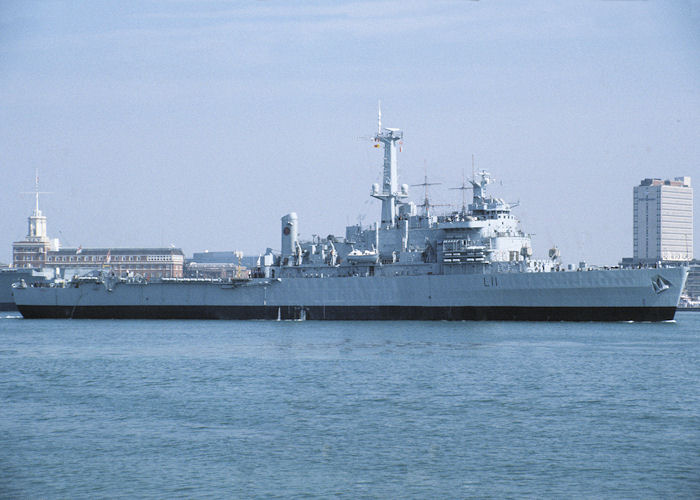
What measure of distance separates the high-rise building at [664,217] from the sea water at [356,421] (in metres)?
139

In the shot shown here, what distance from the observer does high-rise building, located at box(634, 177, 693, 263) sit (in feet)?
557

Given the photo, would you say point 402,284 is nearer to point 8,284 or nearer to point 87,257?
point 8,284

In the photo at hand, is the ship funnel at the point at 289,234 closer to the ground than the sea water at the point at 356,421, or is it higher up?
higher up

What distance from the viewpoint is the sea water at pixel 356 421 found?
16.2 metres

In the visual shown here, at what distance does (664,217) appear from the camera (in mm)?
169000

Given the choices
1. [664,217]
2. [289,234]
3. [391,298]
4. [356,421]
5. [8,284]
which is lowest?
[356,421]

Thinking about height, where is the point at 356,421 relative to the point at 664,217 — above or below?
below

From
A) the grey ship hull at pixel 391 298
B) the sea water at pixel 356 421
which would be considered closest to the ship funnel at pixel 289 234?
the grey ship hull at pixel 391 298

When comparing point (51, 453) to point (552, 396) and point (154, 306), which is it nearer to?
point (552, 396)

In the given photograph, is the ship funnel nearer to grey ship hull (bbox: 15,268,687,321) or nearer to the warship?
the warship

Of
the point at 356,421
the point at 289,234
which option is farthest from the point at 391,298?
the point at 356,421

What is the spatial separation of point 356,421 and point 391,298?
33556 mm

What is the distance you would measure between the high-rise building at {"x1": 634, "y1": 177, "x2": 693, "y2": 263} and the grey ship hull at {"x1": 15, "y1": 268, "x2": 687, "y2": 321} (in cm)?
12638

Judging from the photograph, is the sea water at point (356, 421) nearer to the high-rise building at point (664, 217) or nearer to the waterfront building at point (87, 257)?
the waterfront building at point (87, 257)
